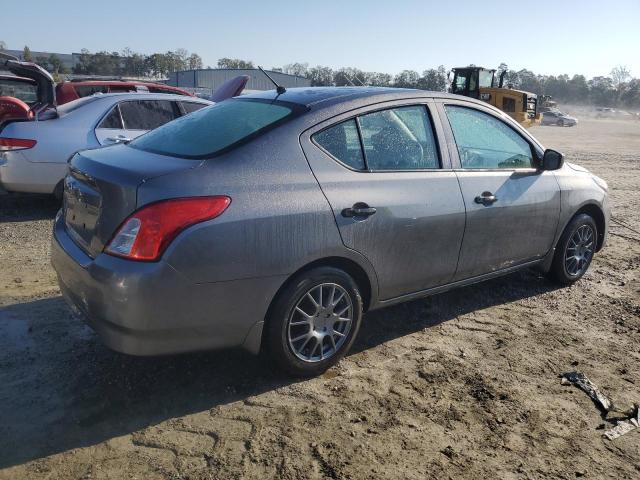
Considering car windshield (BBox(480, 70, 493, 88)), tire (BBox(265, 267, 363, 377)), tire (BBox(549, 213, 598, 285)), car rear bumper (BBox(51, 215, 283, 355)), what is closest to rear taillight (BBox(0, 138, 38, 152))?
car rear bumper (BBox(51, 215, 283, 355))

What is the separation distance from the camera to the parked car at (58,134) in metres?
6.37

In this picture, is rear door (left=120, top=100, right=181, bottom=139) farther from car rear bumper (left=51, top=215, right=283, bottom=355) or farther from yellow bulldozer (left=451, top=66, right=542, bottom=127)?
yellow bulldozer (left=451, top=66, right=542, bottom=127)

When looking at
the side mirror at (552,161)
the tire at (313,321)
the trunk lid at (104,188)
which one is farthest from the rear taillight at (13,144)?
the side mirror at (552,161)

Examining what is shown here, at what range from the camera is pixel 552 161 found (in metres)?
4.48

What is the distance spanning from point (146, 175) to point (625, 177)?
1397cm

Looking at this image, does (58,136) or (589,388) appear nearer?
(589,388)

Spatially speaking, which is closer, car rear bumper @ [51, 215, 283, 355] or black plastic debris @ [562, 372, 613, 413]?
car rear bumper @ [51, 215, 283, 355]

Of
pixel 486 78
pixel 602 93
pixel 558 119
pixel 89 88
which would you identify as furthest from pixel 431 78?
pixel 602 93

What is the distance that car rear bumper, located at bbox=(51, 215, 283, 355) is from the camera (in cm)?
263

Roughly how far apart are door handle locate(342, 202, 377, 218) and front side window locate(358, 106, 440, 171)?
0.29 meters

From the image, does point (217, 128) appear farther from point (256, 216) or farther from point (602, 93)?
point (602, 93)

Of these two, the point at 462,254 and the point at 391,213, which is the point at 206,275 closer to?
the point at 391,213

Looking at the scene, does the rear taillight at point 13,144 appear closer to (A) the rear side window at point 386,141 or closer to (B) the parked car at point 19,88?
(B) the parked car at point 19,88

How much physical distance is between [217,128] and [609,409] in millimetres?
2893
